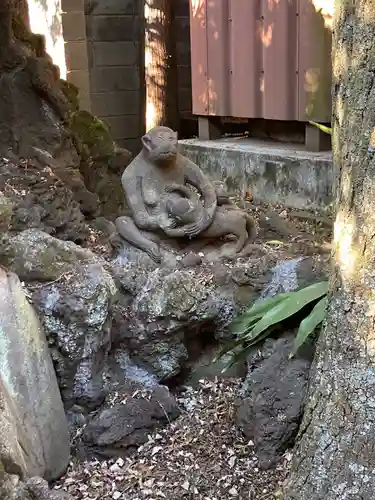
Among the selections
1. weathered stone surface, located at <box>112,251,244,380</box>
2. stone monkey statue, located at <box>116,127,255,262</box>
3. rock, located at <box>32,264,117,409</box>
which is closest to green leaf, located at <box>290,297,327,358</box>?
weathered stone surface, located at <box>112,251,244,380</box>

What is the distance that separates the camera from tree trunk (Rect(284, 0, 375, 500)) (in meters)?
2.06

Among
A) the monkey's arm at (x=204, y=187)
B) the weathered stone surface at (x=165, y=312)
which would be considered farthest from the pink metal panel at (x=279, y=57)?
the weathered stone surface at (x=165, y=312)

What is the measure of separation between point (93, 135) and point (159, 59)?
9.00 feet

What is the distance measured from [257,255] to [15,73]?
182 cm

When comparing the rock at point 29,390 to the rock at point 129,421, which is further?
the rock at point 129,421

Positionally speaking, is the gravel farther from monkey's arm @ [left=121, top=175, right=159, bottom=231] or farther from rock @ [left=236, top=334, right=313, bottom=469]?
monkey's arm @ [left=121, top=175, right=159, bottom=231]

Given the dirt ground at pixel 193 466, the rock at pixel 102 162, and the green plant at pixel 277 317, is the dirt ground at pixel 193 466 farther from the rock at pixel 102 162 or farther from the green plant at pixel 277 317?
the rock at pixel 102 162

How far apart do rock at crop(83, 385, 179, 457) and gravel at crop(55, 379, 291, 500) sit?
0.05m

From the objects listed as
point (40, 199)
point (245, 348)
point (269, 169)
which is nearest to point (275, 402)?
point (245, 348)

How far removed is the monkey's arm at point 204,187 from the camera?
146 inches

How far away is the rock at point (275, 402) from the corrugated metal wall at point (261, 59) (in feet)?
8.68

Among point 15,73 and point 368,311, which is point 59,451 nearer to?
point 368,311

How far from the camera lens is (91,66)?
26.7 feet

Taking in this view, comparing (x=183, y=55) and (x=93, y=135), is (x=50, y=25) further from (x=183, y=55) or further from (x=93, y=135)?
(x=93, y=135)
